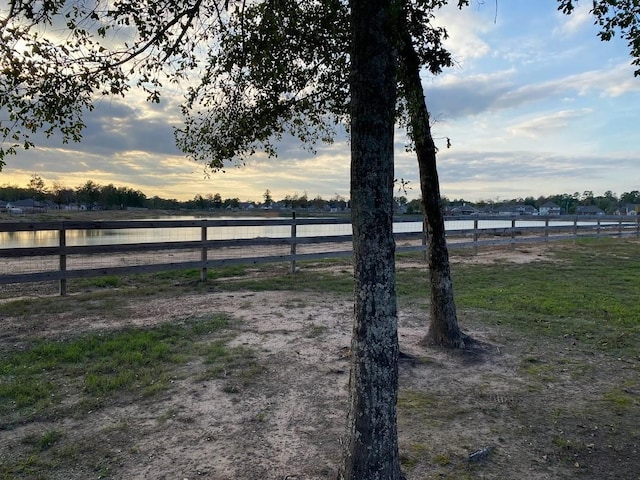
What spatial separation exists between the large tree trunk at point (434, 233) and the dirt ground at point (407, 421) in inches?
10.7

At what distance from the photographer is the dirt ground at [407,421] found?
9.41 feet

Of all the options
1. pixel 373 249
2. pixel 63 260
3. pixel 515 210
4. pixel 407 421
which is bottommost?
pixel 407 421

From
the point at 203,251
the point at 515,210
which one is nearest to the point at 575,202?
the point at 515,210

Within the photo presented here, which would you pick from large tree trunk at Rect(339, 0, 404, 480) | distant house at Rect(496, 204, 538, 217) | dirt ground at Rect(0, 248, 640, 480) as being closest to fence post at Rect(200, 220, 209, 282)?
dirt ground at Rect(0, 248, 640, 480)

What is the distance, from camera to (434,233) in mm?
5133

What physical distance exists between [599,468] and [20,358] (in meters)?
5.28

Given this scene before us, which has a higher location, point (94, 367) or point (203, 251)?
point (203, 251)

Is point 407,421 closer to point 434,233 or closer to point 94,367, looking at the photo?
point 434,233

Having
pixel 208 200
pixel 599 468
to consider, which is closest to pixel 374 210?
pixel 599 468

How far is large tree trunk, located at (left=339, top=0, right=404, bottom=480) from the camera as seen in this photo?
7.73 feet

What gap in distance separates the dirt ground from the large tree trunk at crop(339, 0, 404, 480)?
0.31m

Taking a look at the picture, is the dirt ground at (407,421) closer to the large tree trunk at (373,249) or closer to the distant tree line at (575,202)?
the large tree trunk at (373,249)

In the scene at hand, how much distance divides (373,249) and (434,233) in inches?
117

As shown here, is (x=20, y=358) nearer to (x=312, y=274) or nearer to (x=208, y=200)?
(x=312, y=274)
